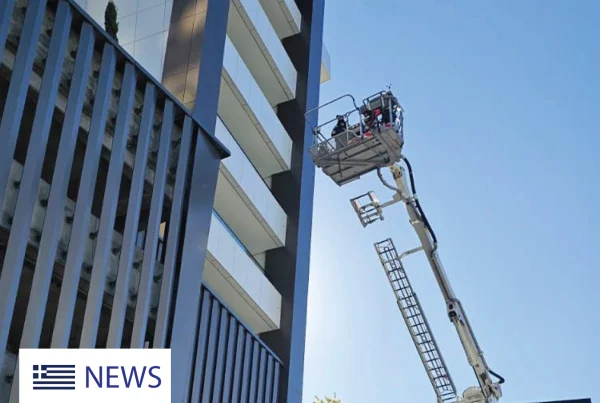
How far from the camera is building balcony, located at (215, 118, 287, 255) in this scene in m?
30.3

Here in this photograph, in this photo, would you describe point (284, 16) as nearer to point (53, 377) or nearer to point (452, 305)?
point (452, 305)

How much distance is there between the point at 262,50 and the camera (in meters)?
35.3

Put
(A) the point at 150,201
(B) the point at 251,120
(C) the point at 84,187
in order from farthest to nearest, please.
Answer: (B) the point at 251,120 → (A) the point at 150,201 → (C) the point at 84,187

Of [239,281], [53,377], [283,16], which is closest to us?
[53,377]

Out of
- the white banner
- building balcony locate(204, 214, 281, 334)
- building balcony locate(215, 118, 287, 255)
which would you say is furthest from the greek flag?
building balcony locate(215, 118, 287, 255)

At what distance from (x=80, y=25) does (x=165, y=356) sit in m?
8.38

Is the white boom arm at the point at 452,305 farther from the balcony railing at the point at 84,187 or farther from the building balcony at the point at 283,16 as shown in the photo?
the building balcony at the point at 283,16

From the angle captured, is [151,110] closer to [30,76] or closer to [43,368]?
[30,76]

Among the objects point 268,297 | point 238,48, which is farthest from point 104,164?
point 238,48

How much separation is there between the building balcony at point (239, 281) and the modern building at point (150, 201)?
0.08 meters

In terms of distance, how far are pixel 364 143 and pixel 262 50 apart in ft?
34.9

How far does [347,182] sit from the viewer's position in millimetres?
27344

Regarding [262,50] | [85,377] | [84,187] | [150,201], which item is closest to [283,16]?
[262,50]

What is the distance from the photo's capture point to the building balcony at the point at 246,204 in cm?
3033
